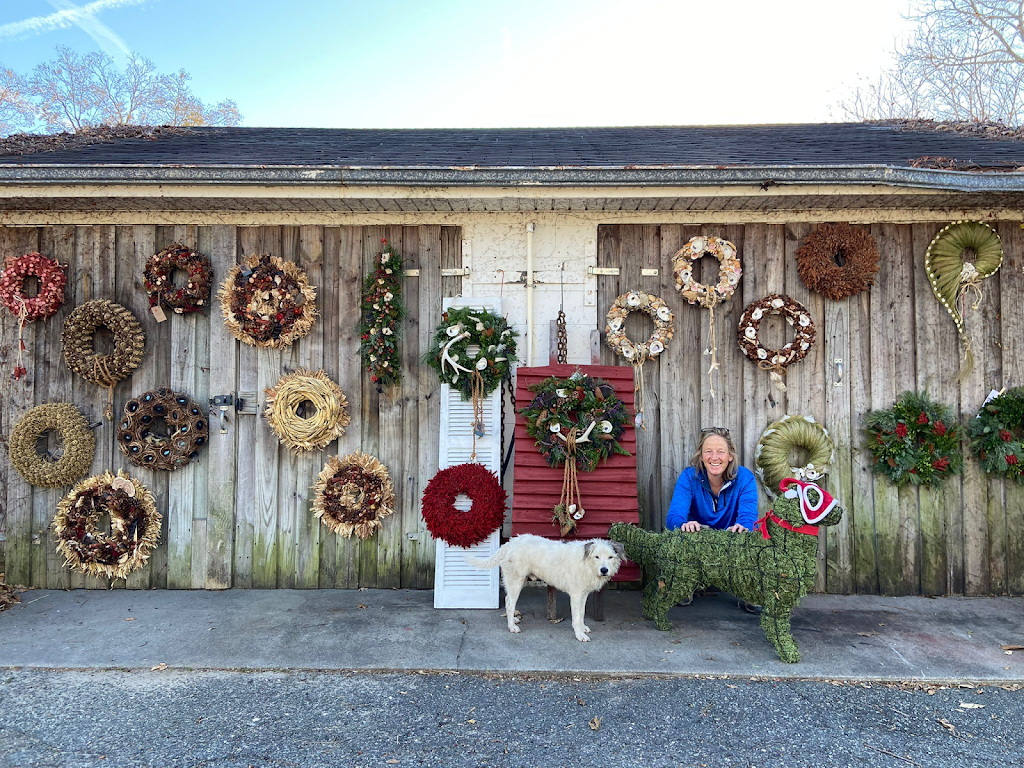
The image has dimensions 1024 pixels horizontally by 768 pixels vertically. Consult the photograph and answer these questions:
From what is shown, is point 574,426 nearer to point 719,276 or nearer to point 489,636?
point 489,636

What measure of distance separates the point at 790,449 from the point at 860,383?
76cm

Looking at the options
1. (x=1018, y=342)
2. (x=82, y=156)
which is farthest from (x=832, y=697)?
(x=82, y=156)

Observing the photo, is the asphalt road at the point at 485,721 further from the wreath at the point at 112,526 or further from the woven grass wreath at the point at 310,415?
the woven grass wreath at the point at 310,415

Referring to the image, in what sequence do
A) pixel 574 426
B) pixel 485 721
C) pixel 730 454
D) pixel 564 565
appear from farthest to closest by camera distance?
pixel 574 426, pixel 730 454, pixel 564 565, pixel 485 721

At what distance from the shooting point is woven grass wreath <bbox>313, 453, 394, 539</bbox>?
169 inches

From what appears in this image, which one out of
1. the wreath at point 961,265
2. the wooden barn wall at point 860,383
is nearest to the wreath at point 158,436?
the wooden barn wall at point 860,383

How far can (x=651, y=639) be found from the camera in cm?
345

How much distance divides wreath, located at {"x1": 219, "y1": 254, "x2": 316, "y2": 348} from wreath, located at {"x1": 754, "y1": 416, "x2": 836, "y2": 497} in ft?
11.7

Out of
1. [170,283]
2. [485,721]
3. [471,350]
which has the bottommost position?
[485,721]

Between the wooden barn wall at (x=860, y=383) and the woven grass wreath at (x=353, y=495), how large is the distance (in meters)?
1.96

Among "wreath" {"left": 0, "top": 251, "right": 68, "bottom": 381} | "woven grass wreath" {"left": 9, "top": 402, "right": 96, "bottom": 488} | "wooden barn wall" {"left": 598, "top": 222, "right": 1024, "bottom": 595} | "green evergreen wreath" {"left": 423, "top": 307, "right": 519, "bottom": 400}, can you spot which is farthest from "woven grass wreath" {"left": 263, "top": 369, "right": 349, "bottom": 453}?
"wooden barn wall" {"left": 598, "top": 222, "right": 1024, "bottom": 595}

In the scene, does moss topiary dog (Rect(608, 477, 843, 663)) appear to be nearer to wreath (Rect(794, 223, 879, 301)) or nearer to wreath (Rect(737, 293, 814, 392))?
wreath (Rect(737, 293, 814, 392))

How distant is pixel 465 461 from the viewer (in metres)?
4.10

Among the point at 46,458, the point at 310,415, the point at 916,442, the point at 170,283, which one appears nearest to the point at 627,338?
the point at 916,442
